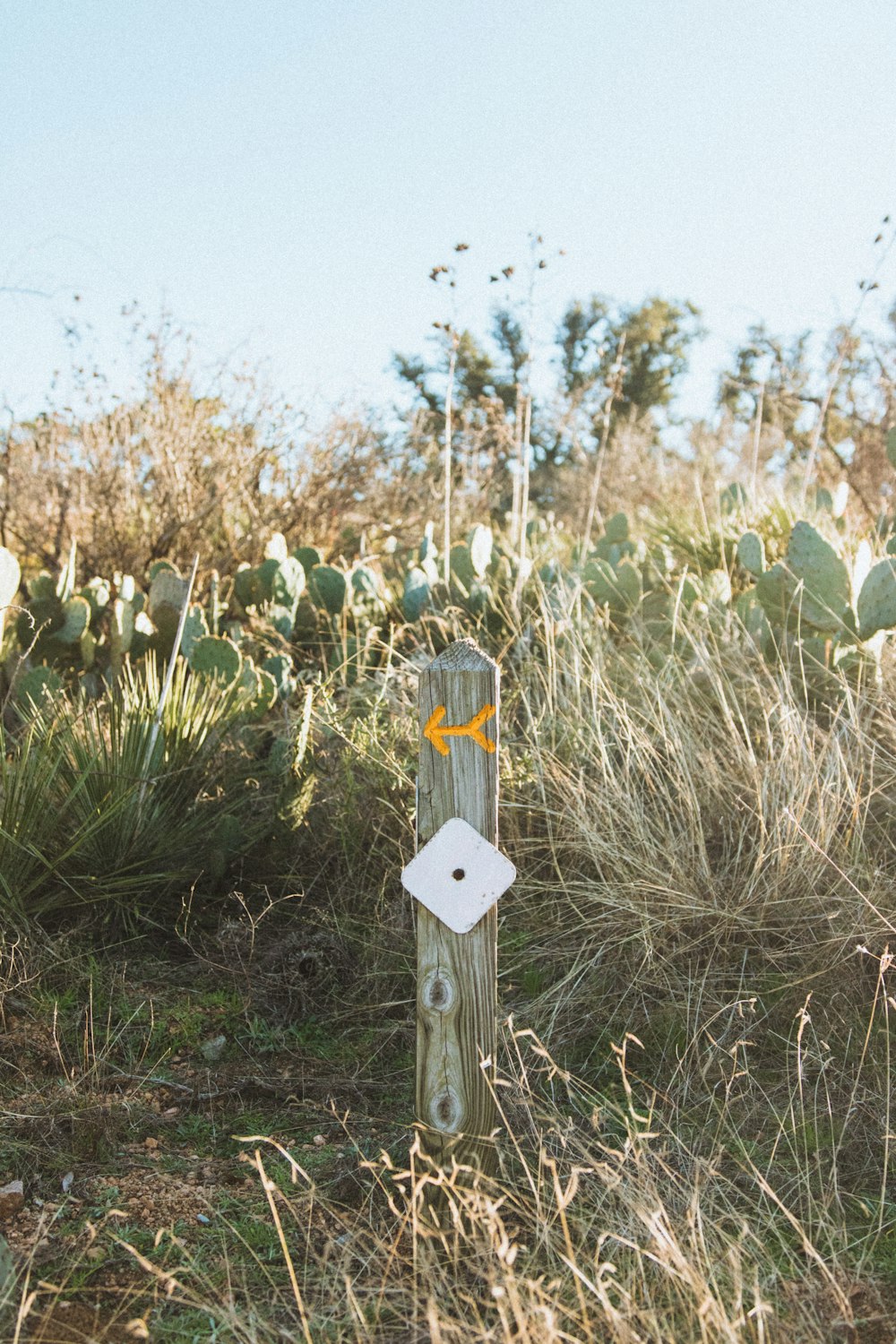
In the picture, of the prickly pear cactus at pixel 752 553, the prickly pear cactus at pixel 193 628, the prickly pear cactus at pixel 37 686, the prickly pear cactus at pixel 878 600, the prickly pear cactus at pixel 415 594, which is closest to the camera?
the prickly pear cactus at pixel 878 600

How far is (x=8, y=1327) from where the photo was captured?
210cm

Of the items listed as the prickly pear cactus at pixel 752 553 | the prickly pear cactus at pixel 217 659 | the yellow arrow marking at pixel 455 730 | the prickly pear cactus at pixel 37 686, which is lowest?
the yellow arrow marking at pixel 455 730

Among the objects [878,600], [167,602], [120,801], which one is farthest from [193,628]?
[878,600]

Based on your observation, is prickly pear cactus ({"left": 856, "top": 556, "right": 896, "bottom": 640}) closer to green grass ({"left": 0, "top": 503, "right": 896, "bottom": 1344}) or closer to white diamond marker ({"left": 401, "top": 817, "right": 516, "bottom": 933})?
green grass ({"left": 0, "top": 503, "right": 896, "bottom": 1344})

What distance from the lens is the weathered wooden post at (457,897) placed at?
2307 mm

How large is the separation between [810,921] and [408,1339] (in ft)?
5.70

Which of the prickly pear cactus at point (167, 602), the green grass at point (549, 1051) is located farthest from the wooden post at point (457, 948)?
the prickly pear cactus at point (167, 602)

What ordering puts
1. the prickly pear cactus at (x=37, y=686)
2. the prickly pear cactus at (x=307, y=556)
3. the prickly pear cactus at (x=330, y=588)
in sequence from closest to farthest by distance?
the prickly pear cactus at (x=37, y=686) → the prickly pear cactus at (x=330, y=588) → the prickly pear cactus at (x=307, y=556)

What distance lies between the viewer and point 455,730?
7.62 feet

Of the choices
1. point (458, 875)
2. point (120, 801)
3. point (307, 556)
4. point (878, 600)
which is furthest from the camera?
point (307, 556)

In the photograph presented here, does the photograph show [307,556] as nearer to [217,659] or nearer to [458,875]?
[217,659]

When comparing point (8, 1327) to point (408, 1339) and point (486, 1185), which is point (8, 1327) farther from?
point (486, 1185)

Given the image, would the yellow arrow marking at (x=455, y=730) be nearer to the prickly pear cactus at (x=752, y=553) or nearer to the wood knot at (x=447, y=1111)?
the wood knot at (x=447, y=1111)

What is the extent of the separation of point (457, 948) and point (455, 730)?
437 millimetres
